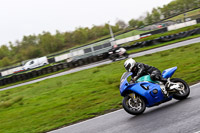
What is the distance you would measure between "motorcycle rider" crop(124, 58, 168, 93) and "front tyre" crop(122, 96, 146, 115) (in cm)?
56

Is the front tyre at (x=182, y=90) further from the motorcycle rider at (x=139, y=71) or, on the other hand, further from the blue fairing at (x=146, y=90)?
the blue fairing at (x=146, y=90)

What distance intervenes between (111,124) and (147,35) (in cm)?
3442

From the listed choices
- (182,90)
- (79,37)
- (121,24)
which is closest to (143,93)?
(182,90)

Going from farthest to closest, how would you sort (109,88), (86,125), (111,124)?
1. (109,88)
2. (86,125)
3. (111,124)

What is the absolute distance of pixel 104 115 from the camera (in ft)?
28.6

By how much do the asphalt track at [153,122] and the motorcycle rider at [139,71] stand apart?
92 cm

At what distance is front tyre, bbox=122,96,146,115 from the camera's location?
736 centimetres

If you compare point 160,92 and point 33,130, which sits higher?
point 160,92

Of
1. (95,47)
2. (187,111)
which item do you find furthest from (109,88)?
(95,47)

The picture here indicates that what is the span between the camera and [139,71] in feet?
25.3

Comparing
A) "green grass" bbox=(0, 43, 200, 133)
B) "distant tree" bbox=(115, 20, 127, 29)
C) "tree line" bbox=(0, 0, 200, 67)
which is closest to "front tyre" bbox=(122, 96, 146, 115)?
"green grass" bbox=(0, 43, 200, 133)

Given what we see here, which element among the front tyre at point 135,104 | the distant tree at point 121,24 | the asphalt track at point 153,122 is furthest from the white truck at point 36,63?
the distant tree at point 121,24

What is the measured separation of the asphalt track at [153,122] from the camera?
223 inches

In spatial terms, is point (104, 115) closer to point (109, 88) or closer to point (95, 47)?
point (109, 88)
